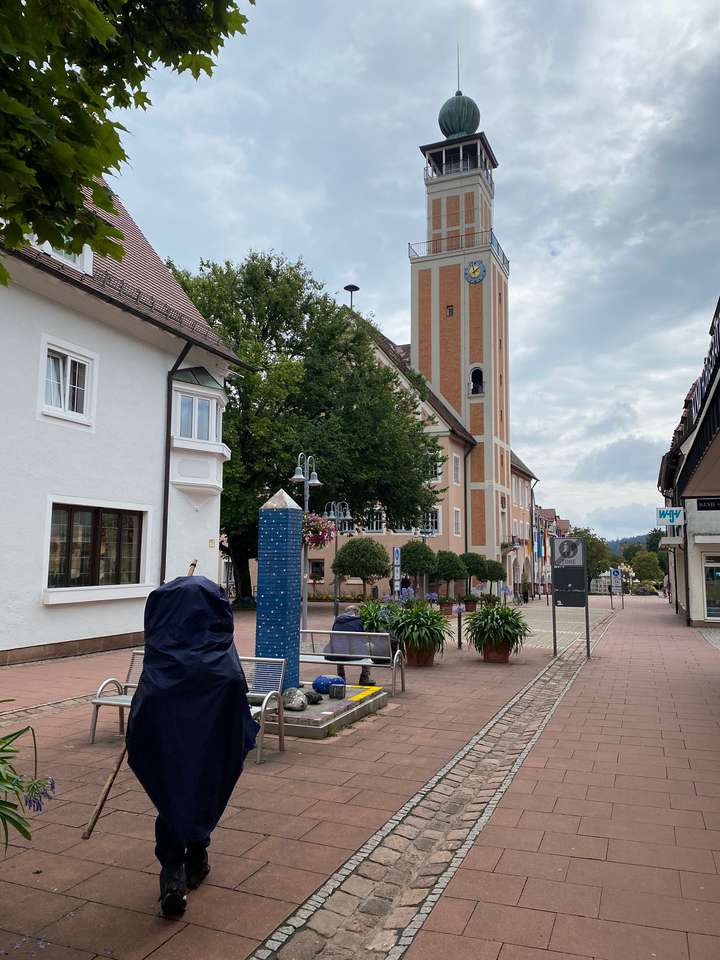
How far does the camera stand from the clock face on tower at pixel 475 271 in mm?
47094

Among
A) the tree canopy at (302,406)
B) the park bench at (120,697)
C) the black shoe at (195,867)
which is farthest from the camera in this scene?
the tree canopy at (302,406)

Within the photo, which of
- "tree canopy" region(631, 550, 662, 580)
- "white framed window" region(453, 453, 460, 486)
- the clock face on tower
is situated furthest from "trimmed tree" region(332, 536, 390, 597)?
"tree canopy" region(631, 550, 662, 580)

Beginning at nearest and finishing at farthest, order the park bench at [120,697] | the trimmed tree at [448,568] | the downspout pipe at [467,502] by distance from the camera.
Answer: the park bench at [120,697]
the trimmed tree at [448,568]
the downspout pipe at [467,502]

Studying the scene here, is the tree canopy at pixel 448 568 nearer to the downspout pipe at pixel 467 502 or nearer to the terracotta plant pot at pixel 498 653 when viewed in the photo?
the downspout pipe at pixel 467 502

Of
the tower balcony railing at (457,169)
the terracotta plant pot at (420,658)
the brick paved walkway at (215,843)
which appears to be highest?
the tower balcony railing at (457,169)

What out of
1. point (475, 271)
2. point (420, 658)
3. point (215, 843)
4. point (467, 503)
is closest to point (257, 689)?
point (215, 843)

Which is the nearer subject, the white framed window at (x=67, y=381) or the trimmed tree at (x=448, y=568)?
the white framed window at (x=67, y=381)

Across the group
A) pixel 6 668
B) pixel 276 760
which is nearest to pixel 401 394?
pixel 6 668

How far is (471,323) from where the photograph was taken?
4725 centimetres

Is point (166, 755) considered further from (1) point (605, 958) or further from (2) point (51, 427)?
(2) point (51, 427)

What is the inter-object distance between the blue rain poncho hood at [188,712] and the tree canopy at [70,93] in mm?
1848

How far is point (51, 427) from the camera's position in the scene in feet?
43.9

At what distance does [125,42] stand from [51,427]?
33.4ft

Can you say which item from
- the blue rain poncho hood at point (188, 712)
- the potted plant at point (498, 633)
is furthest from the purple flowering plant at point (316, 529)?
the blue rain poncho hood at point (188, 712)
